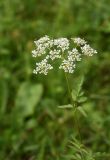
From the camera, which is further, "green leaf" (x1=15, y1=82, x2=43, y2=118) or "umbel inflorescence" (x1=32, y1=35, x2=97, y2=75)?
"green leaf" (x1=15, y1=82, x2=43, y2=118)

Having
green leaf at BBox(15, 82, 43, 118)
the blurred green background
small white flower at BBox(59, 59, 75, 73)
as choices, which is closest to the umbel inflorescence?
small white flower at BBox(59, 59, 75, 73)

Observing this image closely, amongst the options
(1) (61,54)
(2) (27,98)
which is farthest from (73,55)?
(2) (27,98)

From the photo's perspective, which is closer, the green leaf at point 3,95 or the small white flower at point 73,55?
the small white flower at point 73,55

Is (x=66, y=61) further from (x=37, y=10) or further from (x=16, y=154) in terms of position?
(x=37, y=10)

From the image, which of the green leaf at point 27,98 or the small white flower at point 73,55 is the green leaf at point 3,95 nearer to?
the green leaf at point 27,98

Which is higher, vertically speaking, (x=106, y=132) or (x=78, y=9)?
(x=78, y=9)

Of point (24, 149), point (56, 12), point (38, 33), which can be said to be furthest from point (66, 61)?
point (56, 12)

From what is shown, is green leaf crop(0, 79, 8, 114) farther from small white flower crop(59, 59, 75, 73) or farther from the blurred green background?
small white flower crop(59, 59, 75, 73)

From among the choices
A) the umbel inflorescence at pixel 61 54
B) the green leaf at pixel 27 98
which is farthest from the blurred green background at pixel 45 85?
the umbel inflorescence at pixel 61 54
